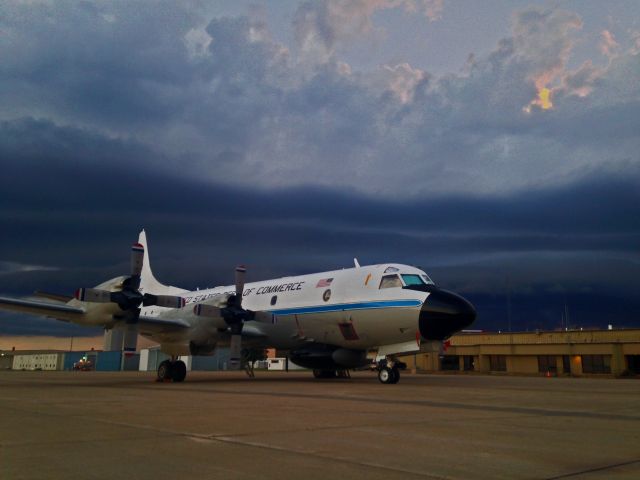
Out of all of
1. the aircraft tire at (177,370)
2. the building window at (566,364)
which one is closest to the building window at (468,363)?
the building window at (566,364)

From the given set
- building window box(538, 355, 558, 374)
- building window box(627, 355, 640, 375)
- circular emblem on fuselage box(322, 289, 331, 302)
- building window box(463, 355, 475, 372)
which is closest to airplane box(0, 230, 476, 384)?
circular emblem on fuselage box(322, 289, 331, 302)

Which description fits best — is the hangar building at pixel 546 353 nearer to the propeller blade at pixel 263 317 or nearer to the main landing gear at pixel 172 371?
the propeller blade at pixel 263 317

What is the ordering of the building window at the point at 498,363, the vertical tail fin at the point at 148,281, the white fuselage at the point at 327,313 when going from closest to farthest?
the white fuselage at the point at 327,313 → the vertical tail fin at the point at 148,281 → the building window at the point at 498,363

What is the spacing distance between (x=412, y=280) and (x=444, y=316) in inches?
89.3

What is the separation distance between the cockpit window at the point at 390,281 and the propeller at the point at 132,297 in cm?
847

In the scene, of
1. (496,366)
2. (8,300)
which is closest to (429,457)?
(8,300)

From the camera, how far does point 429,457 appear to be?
5.96m

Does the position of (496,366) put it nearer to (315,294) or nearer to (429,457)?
(315,294)

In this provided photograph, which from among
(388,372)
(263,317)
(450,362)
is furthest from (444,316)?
(450,362)

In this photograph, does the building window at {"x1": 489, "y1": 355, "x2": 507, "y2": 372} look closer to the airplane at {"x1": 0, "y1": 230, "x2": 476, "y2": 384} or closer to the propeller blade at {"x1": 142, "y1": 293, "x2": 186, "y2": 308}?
the airplane at {"x1": 0, "y1": 230, "x2": 476, "y2": 384}

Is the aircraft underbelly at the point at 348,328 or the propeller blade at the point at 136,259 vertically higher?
the propeller blade at the point at 136,259

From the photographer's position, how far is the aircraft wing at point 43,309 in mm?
21875

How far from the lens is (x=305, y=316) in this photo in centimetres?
2472

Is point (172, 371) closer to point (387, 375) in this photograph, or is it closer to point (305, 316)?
point (305, 316)
